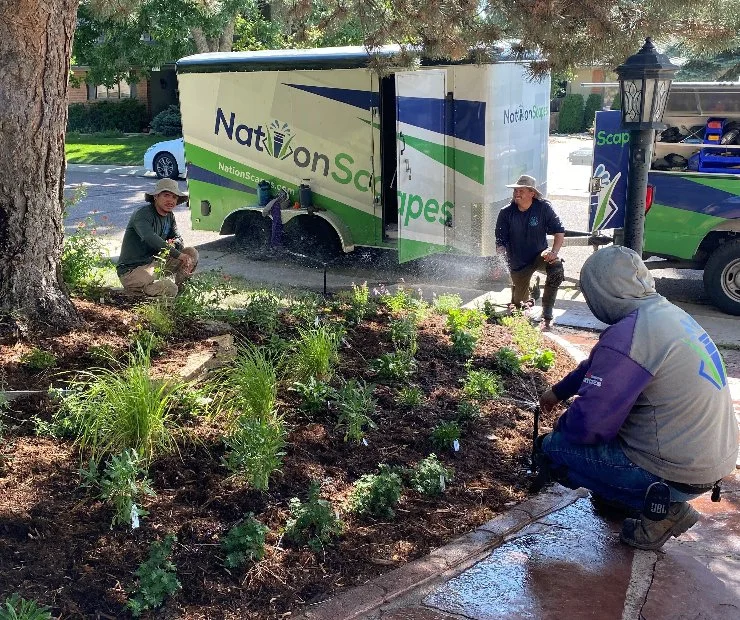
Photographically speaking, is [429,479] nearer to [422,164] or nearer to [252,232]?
[422,164]

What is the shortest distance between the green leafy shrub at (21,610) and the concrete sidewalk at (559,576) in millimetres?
991

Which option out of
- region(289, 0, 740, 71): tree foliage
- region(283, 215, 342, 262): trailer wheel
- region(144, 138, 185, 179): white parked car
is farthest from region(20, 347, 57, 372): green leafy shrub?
region(144, 138, 185, 179): white parked car

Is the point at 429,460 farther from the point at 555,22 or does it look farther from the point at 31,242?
the point at 555,22

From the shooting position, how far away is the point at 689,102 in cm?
949

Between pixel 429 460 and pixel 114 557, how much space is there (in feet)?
5.45

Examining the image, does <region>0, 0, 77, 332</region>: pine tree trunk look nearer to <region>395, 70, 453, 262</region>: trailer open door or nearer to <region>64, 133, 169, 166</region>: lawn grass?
<region>395, 70, 453, 262</region>: trailer open door

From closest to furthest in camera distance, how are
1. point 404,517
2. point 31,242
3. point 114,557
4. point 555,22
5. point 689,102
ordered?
point 114,557
point 404,517
point 31,242
point 555,22
point 689,102

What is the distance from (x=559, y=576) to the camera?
3824 mm

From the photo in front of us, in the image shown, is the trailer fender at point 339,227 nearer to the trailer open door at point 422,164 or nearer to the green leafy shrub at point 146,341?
the trailer open door at point 422,164

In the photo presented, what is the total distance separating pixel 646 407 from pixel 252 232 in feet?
27.8

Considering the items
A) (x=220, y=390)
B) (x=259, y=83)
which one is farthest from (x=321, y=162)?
(x=220, y=390)

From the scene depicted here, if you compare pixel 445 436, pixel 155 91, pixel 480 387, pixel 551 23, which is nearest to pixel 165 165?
pixel 155 91

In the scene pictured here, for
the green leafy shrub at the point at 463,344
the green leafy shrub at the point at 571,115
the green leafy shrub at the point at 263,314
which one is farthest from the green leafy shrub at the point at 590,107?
the green leafy shrub at the point at 263,314

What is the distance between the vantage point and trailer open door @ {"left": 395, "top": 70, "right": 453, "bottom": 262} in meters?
9.33
